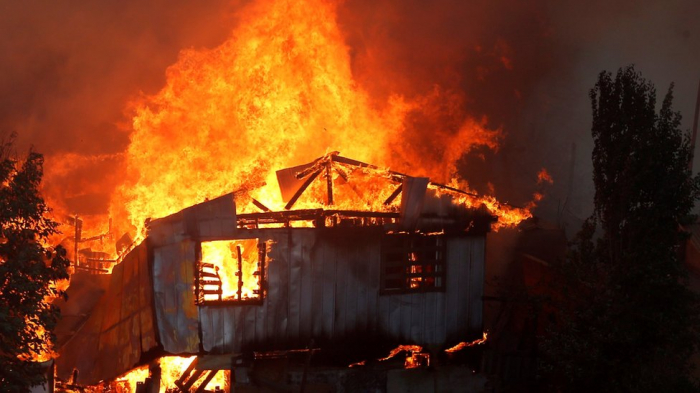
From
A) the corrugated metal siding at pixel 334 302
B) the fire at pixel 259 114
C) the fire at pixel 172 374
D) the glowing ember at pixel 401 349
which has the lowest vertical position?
the fire at pixel 172 374

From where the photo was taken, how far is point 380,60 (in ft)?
105

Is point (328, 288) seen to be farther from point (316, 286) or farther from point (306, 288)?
point (306, 288)

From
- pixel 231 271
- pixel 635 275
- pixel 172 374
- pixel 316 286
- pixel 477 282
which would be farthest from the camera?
pixel 477 282

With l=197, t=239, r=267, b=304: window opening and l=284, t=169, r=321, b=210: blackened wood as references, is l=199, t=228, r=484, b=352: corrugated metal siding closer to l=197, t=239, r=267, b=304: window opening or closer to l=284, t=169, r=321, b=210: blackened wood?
l=197, t=239, r=267, b=304: window opening

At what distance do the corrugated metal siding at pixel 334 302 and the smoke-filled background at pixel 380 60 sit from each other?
15415mm

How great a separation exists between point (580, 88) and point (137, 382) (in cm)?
3195

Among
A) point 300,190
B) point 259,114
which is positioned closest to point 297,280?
point 300,190

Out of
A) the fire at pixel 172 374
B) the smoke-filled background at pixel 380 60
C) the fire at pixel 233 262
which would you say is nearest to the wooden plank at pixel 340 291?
the fire at pixel 233 262

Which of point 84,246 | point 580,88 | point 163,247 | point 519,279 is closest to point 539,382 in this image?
point 519,279

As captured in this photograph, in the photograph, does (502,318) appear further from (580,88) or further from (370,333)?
(580,88)

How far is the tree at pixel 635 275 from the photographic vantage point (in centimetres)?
1272

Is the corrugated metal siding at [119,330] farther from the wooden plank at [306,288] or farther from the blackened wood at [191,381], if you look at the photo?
the wooden plank at [306,288]

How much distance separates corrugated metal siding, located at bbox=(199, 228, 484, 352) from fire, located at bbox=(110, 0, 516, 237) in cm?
557

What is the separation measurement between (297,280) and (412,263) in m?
2.90
